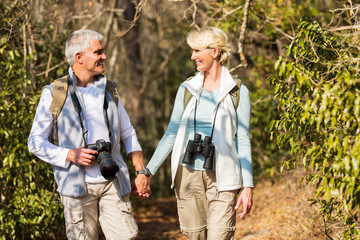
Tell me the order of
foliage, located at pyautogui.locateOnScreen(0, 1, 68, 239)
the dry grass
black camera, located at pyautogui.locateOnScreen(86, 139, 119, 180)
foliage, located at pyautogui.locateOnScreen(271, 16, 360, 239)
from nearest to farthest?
foliage, located at pyautogui.locateOnScreen(271, 16, 360, 239)
black camera, located at pyautogui.locateOnScreen(86, 139, 119, 180)
foliage, located at pyautogui.locateOnScreen(0, 1, 68, 239)
the dry grass

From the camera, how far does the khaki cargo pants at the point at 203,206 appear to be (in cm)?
370

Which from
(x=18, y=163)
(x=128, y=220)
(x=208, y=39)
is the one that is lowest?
(x=128, y=220)

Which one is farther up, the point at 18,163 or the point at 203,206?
the point at 18,163

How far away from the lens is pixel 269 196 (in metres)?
8.20

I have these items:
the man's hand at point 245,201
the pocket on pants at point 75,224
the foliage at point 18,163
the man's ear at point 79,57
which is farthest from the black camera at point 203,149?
the foliage at point 18,163

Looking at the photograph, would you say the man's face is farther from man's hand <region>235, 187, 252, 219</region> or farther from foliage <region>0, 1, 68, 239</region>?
foliage <region>0, 1, 68, 239</region>

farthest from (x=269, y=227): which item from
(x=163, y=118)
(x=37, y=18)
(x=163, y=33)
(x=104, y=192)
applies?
→ (x=163, y=33)

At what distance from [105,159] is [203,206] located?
928 millimetres

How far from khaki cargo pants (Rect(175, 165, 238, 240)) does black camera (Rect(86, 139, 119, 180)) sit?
24.4 inches

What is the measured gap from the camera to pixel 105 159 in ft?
11.2

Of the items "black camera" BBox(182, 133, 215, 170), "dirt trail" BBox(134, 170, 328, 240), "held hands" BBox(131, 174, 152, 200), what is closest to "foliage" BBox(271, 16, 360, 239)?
"black camera" BBox(182, 133, 215, 170)

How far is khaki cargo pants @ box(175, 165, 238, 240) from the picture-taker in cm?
370

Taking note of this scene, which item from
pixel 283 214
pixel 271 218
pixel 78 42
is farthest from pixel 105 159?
pixel 271 218

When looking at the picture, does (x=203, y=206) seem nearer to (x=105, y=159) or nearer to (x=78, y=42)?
(x=105, y=159)
